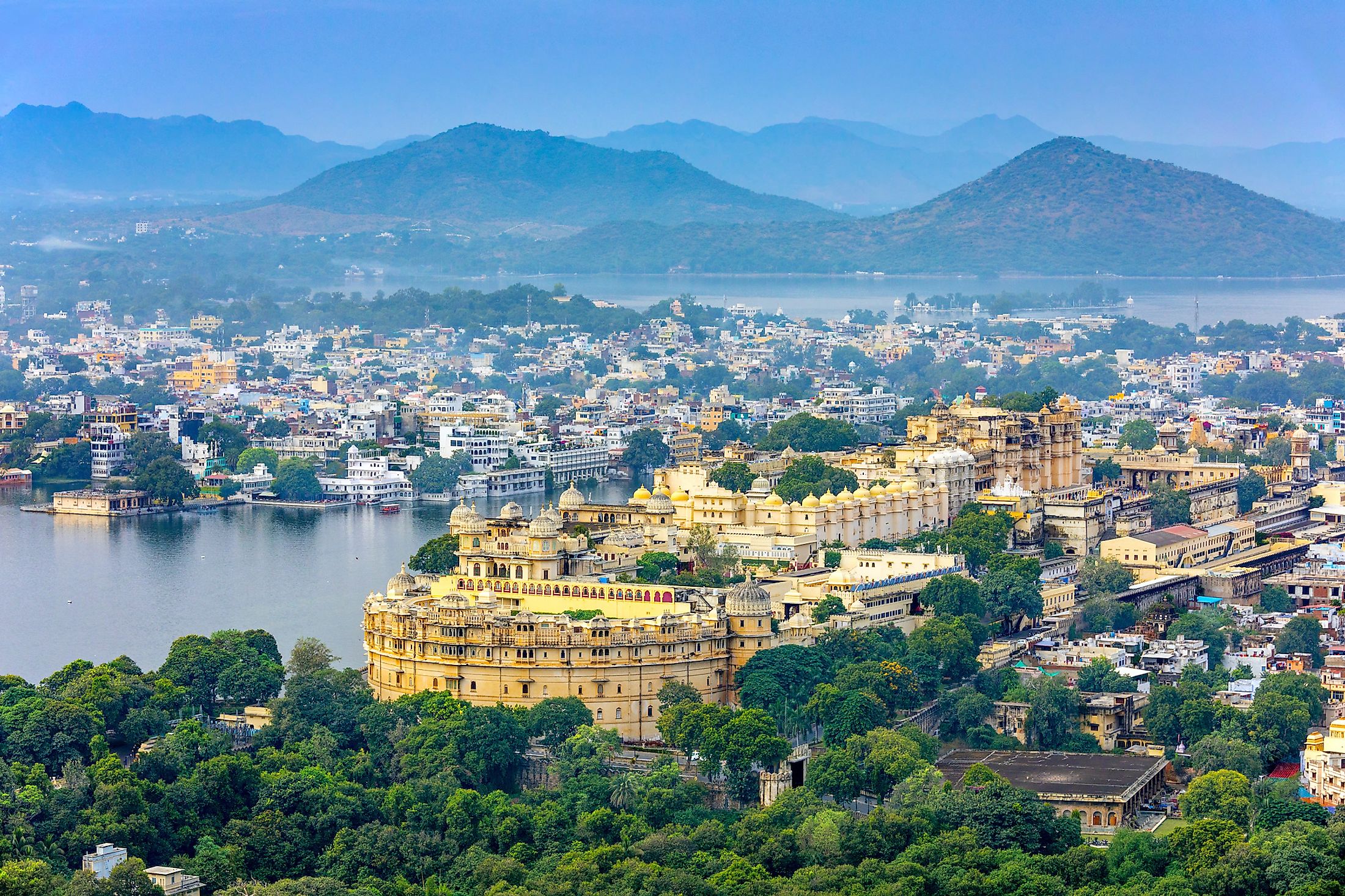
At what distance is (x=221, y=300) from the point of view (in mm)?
92562

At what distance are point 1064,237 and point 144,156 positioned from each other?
62.8 meters

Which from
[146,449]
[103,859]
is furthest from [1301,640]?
[146,449]

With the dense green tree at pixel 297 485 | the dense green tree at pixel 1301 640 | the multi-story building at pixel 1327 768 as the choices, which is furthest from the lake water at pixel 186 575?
the multi-story building at pixel 1327 768

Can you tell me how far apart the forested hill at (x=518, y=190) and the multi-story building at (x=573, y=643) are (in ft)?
317

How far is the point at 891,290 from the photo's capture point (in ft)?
348

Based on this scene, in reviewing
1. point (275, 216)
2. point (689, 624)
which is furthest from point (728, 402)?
point (275, 216)

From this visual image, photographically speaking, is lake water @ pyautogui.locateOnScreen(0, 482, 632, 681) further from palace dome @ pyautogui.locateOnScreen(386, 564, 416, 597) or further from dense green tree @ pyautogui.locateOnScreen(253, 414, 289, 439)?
dense green tree @ pyautogui.locateOnScreen(253, 414, 289, 439)

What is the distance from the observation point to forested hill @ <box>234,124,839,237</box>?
413ft

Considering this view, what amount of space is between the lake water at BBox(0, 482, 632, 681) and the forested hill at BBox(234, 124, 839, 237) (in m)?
81.1

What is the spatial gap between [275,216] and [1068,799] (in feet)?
339

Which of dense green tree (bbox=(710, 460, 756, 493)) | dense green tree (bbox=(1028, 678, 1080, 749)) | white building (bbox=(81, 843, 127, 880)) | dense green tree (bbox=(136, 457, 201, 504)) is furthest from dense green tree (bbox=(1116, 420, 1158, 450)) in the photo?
white building (bbox=(81, 843, 127, 880))

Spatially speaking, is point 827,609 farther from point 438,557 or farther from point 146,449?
point 146,449

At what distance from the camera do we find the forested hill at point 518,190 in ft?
413

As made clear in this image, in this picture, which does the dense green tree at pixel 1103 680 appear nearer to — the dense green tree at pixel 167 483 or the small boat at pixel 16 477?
the dense green tree at pixel 167 483
